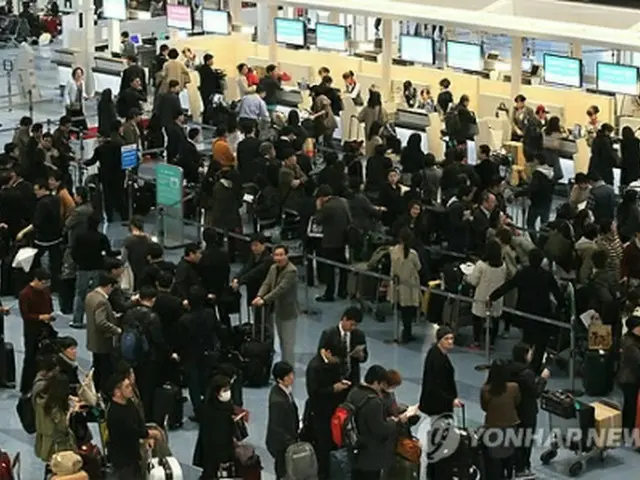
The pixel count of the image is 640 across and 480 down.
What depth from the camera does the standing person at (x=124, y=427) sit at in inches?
461

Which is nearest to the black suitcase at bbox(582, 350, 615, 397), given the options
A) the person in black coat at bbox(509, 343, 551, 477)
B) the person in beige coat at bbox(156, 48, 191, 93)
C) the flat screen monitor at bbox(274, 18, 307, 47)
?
the person in black coat at bbox(509, 343, 551, 477)

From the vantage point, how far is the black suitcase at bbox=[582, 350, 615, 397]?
15.0 meters

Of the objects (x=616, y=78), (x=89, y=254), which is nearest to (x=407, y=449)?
(x=89, y=254)

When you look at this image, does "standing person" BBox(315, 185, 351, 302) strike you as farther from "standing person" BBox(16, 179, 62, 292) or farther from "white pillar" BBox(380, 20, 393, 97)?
"white pillar" BBox(380, 20, 393, 97)

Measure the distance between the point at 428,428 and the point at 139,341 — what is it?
102 inches

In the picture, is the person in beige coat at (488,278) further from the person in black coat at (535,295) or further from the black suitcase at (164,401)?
the black suitcase at (164,401)

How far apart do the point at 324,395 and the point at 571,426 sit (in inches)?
93.2

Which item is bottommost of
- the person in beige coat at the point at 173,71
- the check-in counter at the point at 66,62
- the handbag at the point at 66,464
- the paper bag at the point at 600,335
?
the check-in counter at the point at 66,62

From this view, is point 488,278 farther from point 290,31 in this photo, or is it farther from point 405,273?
point 290,31

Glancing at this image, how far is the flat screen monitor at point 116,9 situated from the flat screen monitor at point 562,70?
9.38 m

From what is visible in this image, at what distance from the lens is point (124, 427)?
11.7 metres

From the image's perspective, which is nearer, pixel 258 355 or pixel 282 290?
pixel 282 290

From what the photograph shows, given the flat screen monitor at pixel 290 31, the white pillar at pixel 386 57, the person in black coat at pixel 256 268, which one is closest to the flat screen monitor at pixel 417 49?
the white pillar at pixel 386 57

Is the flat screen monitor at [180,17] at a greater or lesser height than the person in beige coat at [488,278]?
lesser
